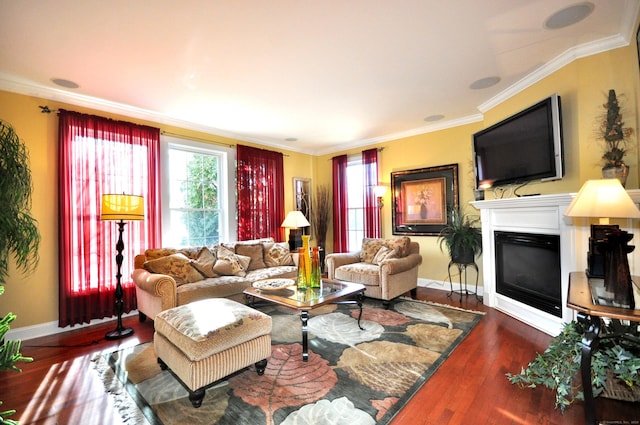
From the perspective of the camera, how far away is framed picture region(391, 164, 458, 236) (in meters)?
4.62

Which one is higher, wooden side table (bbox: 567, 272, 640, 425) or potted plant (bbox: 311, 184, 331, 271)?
potted plant (bbox: 311, 184, 331, 271)

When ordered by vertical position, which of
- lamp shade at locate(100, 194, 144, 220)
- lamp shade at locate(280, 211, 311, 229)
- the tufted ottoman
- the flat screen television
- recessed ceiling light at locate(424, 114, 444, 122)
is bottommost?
the tufted ottoman

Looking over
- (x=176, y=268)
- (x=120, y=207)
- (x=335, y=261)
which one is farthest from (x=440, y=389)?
(x=120, y=207)

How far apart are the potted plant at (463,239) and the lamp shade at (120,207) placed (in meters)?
4.11

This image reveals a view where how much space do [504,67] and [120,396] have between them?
4427 mm

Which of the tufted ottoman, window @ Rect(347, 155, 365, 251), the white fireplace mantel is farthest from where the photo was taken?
window @ Rect(347, 155, 365, 251)

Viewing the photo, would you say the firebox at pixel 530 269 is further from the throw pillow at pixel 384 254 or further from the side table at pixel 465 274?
the throw pillow at pixel 384 254

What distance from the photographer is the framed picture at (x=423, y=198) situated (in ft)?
15.2

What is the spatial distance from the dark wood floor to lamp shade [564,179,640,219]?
1.23 m

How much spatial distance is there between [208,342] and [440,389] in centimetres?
164

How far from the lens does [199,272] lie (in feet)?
11.9

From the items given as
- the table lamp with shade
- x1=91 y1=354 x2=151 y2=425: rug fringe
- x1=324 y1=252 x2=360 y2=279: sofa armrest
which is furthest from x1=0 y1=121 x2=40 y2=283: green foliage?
the table lamp with shade

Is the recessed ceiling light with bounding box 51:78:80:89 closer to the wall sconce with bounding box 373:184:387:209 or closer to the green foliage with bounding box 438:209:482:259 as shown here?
the wall sconce with bounding box 373:184:387:209

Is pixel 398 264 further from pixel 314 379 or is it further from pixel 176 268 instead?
pixel 176 268
